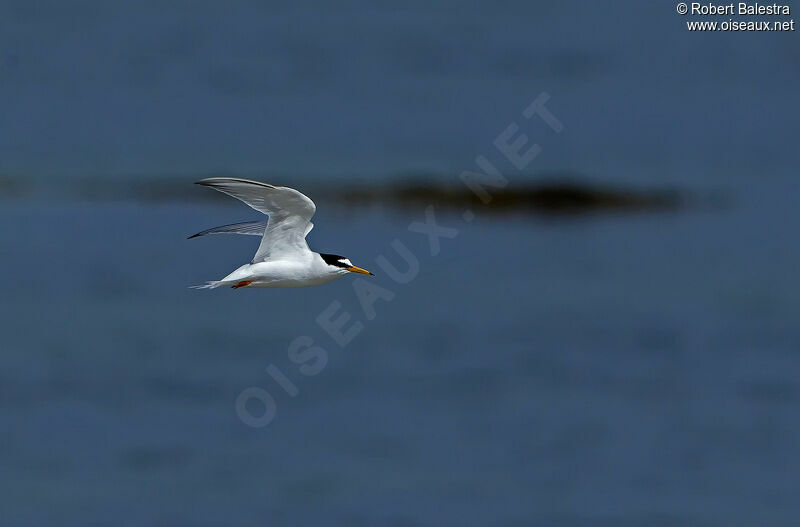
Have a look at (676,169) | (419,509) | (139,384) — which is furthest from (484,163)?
(419,509)

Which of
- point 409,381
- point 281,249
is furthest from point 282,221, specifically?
point 409,381

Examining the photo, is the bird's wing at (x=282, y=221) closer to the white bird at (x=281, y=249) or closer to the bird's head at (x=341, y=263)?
the white bird at (x=281, y=249)

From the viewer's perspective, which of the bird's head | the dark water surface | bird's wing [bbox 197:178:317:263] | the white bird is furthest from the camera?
the dark water surface

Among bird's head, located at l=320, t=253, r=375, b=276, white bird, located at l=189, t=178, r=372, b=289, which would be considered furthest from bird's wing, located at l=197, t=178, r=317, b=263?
bird's head, located at l=320, t=253, r=375, b=276

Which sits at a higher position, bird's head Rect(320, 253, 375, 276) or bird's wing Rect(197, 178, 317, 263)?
bird's wing Rect(197, 178, 317, 263)

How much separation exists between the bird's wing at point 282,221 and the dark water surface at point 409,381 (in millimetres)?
6026

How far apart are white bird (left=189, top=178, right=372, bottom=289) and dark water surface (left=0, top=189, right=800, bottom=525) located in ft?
19.8

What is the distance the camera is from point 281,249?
11.5 m

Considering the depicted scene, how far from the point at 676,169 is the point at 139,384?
51.7 ft

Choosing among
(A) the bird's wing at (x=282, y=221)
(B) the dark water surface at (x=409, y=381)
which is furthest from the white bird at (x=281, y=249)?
(B) the dark water surface at (x=409, y=381)

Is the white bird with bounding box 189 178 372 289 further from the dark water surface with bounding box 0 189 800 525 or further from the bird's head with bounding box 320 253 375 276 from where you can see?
the dark water surface with bounding box 0 189 800 525

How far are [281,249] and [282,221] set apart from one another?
0.23 m

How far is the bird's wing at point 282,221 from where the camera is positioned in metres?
11.4

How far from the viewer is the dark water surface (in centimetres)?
1773
